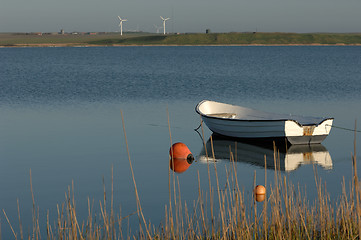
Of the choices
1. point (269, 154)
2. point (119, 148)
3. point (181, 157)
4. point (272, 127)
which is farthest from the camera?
point (272, 127)

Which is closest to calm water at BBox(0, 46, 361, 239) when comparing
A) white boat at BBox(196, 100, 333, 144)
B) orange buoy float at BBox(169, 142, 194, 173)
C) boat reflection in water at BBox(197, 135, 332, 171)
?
boat reflection in water at BBox(197, 135, 332, 171)

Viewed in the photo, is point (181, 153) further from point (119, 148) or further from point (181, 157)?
point (119, 148)

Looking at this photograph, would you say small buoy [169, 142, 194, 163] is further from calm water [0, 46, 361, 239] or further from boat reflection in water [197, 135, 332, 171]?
boat reflection in water [197, 135, 332, 171]

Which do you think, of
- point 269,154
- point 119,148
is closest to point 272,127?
point 269,154

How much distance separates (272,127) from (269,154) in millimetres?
1410

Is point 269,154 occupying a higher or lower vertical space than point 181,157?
lower

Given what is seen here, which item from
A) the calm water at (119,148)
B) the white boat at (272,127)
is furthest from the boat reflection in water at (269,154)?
the white boat at (272,127)

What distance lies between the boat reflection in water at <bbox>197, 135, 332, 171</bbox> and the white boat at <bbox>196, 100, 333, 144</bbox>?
30cm

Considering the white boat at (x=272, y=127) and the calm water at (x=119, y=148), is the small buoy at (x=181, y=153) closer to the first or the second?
the calm water at (x=119, y=148)

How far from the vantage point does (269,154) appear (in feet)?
62.3

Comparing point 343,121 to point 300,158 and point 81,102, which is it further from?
point 81,102

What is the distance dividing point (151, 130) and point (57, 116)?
22.4 ft

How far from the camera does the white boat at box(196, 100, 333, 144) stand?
1977 cm

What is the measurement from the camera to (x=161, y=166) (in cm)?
1667
